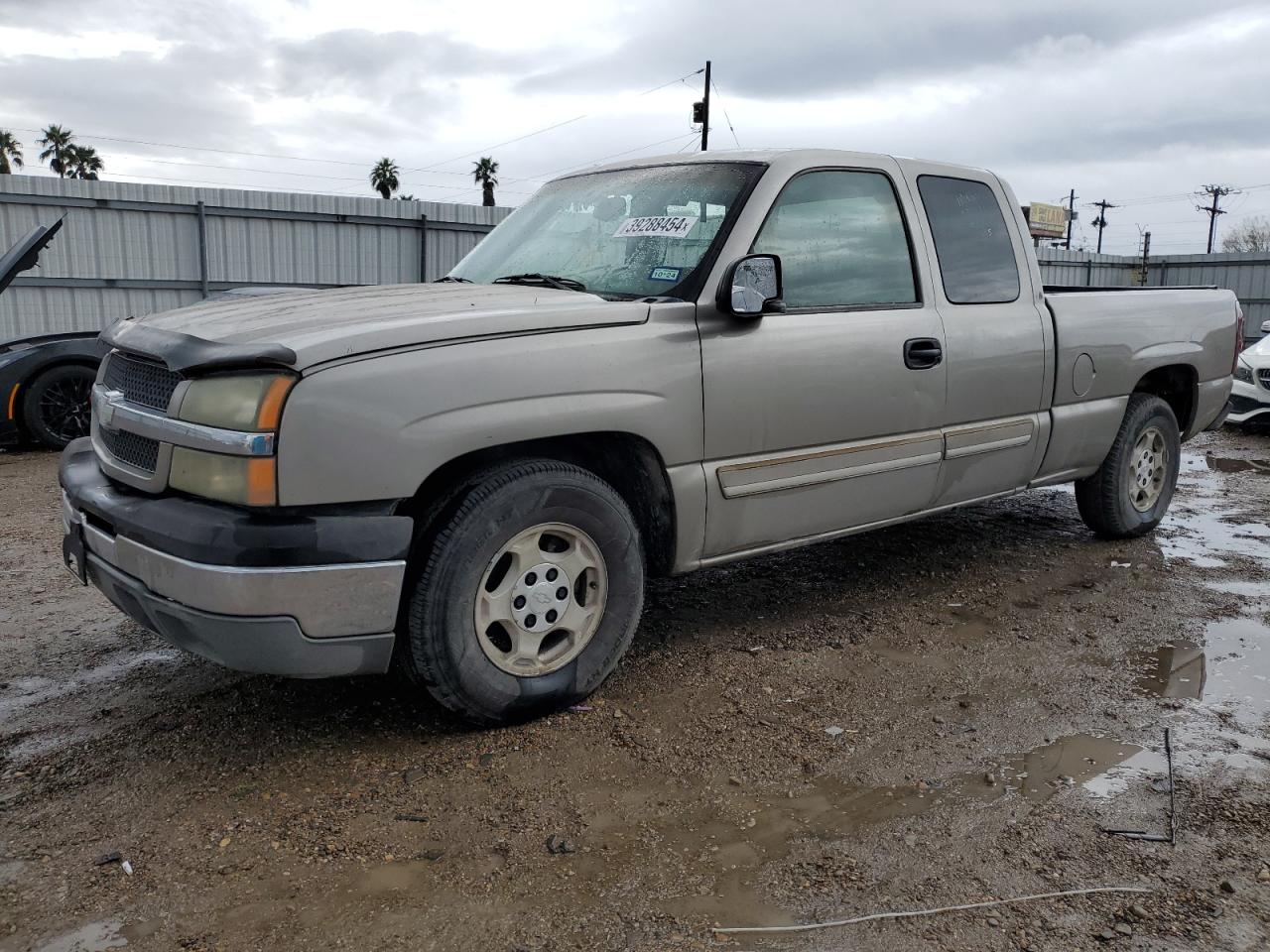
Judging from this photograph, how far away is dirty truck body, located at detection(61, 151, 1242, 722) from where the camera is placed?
9.07 feet

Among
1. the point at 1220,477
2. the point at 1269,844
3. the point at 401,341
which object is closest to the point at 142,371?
the point at 401,341

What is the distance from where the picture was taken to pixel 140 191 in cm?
1418

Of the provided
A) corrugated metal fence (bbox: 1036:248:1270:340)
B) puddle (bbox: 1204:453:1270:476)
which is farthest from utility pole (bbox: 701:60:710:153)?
puddle (bbox: 1204:453:1270:476)

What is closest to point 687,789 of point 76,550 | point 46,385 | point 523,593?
point 523,593

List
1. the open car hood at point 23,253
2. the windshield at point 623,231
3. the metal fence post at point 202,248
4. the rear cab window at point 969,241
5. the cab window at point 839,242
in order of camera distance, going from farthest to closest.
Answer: the metal fence post at point 202,248
the open car hood at point 23,253
the rear cab window at point 969,241
the cab window at point 839,242
the windshield at point 623,231

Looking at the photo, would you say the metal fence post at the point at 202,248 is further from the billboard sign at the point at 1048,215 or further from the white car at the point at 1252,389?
the billboard sign at the point at 1048,215

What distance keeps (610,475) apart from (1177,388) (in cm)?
395

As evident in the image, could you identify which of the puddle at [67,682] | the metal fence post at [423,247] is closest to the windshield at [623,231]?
the puddle at [67,682]

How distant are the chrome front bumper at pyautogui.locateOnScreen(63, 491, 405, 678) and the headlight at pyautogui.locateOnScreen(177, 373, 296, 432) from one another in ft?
1.24

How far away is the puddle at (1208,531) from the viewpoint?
18.5 feet

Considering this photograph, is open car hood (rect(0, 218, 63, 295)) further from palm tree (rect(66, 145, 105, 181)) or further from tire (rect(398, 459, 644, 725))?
palm tree (rect(66, 145, 105, 181))

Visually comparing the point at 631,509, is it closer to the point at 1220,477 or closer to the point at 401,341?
the point at 401,341

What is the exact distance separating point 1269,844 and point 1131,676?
4.09ft

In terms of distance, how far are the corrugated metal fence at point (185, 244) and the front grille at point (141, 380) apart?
10.7 meters
